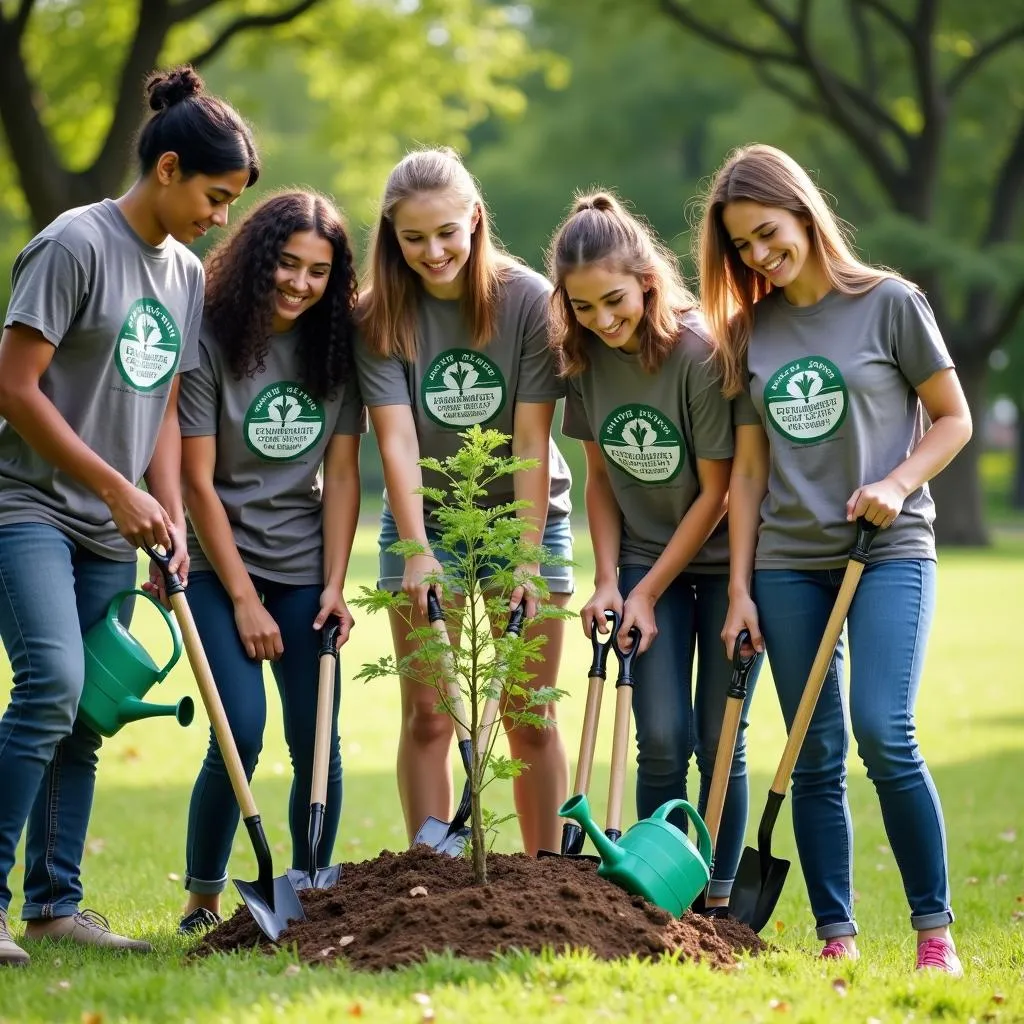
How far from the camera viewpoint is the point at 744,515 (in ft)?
15.3

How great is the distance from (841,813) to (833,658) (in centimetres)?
47

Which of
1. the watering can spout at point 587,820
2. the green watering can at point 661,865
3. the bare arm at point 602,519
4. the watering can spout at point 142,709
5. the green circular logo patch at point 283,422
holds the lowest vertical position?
the green watering can at point 661,865

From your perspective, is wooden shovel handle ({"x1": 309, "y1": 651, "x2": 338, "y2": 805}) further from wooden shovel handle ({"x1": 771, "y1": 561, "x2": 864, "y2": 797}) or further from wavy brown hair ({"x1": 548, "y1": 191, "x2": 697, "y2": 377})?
wooden shovel handle ({"x1": 771, "y1": 561, "x2": 864, "y2": 797})

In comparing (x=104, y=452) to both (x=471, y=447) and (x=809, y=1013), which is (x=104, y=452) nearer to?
(x=471, y=447)

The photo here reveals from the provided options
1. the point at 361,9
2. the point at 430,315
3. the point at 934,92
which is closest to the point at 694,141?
the point at 934,92

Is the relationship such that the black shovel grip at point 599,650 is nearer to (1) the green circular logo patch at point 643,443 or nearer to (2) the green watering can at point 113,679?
(1) the green circular logo patch at point 643,443

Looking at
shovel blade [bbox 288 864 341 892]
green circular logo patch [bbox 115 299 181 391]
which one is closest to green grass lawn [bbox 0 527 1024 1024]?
shovel blade [bbox 288 864 341 892]

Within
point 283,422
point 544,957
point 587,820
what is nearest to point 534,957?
point 544,957

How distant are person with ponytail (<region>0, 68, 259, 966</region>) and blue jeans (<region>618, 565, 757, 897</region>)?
5.04 feet

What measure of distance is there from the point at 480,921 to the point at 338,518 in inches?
61.9

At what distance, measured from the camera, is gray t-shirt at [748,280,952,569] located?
4414 millimetres

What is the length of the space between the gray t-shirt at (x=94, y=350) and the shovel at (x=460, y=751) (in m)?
1.01

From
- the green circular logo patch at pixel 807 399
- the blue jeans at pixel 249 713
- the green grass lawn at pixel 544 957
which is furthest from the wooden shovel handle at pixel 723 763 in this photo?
the blue jeans at pixel 249 713

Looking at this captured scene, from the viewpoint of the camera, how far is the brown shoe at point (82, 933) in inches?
174
